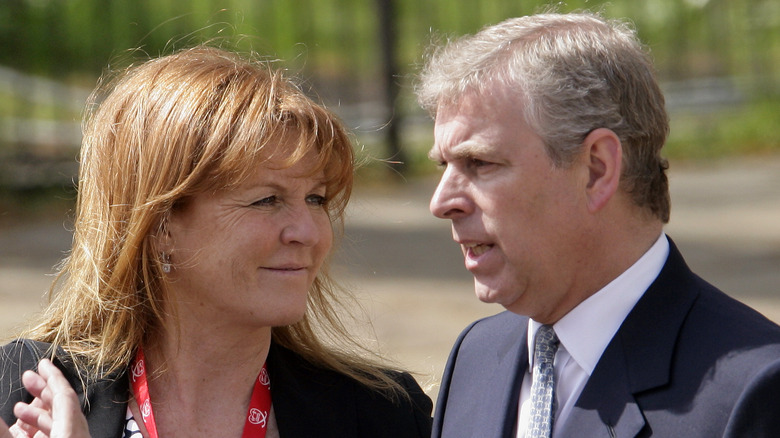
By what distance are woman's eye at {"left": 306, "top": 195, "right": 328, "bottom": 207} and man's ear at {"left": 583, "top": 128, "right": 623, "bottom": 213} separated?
2.69 feet

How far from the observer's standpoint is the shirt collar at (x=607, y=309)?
2.33 m

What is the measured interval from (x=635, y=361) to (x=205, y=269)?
3.73 feet

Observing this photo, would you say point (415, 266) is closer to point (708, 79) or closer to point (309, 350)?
point (309, 350)

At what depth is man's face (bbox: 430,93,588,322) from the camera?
7.64ft

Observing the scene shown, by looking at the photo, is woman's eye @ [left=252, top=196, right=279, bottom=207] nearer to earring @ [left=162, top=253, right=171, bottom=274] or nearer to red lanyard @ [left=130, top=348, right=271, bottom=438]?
earring @ [left=162, top=253, right=171, bottom=274]

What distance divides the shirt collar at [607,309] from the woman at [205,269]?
2.46ft

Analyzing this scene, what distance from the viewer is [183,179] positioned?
104 inches

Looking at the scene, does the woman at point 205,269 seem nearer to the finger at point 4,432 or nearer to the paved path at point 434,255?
the finger at point 4,432

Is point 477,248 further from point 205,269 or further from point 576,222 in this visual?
point 205,269

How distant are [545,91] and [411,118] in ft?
27.2

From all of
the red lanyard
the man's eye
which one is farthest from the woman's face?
the man's eye

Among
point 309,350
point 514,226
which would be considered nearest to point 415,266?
point 309,350

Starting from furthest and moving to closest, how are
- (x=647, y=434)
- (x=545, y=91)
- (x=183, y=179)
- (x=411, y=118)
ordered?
(x=411, y=118)
(x=183, y=179)
(x=545, y=91)
(x=647, y=434)

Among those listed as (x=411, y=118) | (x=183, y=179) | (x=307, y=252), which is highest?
(x=183, y=179)
